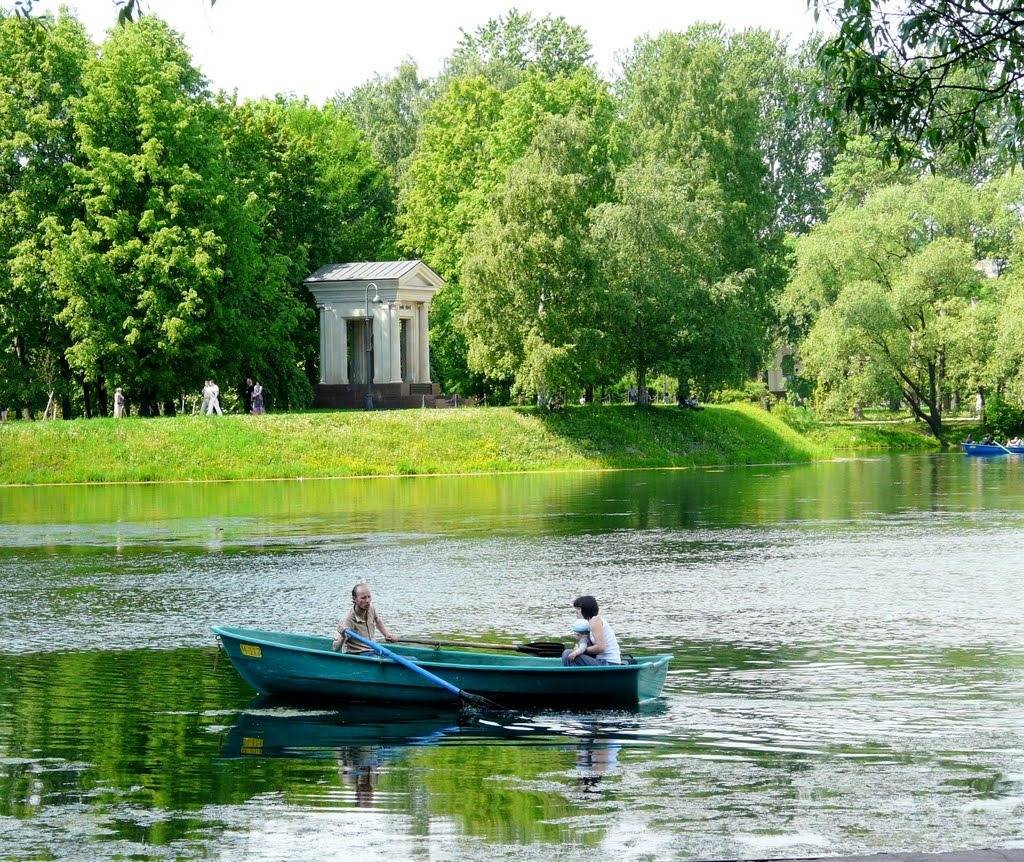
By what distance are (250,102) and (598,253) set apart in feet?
74.1

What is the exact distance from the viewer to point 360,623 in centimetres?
1867

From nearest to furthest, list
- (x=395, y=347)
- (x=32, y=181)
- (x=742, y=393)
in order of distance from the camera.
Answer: (x=32, y=181) < (x=395, y=347) < (x=742, y=393)

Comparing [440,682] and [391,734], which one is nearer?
[391,734]

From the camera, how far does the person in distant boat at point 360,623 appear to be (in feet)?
60.7

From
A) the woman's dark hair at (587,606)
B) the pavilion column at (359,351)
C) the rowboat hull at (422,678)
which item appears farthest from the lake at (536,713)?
the pavilion column at (359,351)

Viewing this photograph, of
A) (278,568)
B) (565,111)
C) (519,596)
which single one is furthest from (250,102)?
(519,596)

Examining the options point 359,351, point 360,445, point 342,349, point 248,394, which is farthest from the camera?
point 359,351

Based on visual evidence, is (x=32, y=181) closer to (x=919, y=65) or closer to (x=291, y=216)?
(x=291, y=216)

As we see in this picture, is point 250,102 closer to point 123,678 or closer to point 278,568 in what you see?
point 278,568

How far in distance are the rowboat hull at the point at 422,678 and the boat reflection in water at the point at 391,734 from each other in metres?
0.25

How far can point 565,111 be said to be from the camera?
8119 cm

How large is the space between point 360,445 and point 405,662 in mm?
48913

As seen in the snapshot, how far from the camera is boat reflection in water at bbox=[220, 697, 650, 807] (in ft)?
→ 49.9

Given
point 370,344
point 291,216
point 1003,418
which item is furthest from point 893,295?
point 291,216
